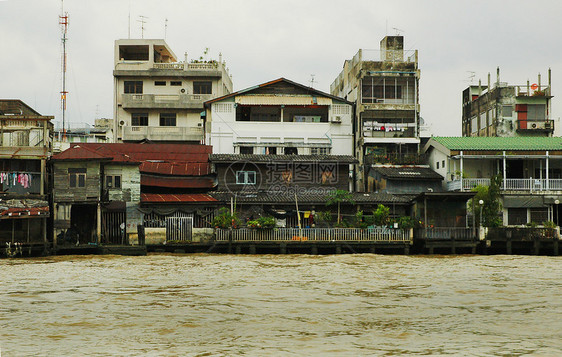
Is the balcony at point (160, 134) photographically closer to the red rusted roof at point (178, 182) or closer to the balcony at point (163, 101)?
the balcony at point (163, 101)

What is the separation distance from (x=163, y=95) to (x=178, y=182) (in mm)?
14351

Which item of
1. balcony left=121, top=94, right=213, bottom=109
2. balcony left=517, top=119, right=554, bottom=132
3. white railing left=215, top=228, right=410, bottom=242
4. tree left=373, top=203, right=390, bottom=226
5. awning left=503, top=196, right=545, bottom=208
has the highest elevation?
balcony left=121, top=94, right=213, bottom=109

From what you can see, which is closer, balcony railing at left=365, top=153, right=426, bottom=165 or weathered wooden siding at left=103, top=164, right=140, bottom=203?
weathered wooden siding at left=103, top=164, right=140, bottom=203

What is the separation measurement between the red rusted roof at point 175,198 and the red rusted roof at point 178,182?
97 cm

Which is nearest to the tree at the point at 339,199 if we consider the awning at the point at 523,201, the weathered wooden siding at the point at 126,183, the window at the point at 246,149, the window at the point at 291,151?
the window at the point at 291,151

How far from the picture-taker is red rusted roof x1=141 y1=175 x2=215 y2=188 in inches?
1748

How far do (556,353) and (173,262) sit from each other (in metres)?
22.4

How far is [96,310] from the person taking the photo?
1844cm

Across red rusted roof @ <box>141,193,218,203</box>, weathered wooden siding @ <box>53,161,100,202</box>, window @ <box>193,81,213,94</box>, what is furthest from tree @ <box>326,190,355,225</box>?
window @ <box>193,81,213,94</box>

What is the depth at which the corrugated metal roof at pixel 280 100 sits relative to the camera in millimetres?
52281

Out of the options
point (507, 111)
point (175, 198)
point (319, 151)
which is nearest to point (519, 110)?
point (507, 111)

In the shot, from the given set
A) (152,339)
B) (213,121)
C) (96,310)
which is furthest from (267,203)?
(152,339)

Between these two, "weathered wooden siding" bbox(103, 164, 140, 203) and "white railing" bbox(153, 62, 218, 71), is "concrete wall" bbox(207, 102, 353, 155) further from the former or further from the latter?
"weathered wooden siding" bbox(103, 164, 140, 203)

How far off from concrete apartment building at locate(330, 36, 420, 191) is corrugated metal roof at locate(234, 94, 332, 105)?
3334mm
